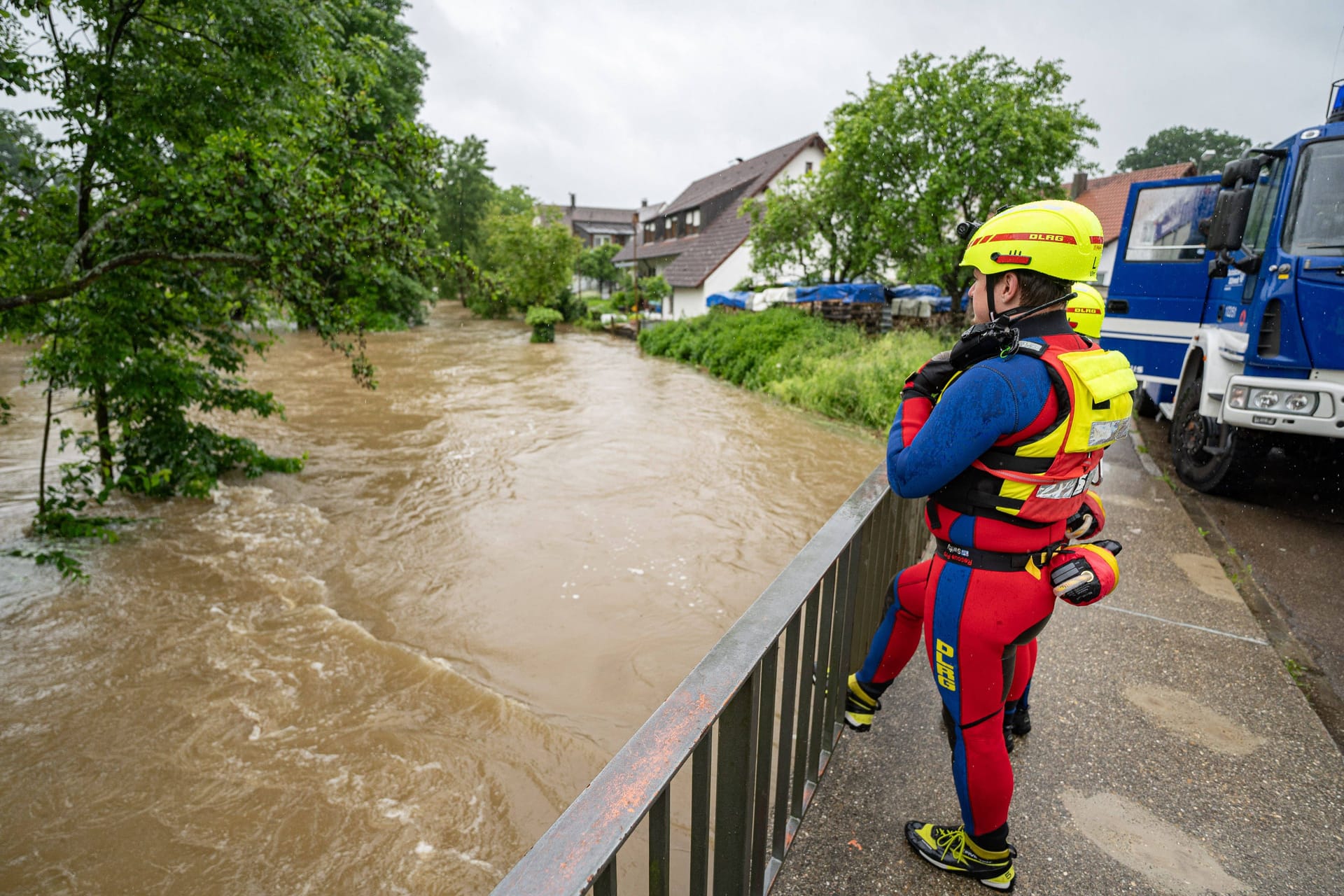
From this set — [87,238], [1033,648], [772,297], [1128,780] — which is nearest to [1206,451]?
[1128,780]

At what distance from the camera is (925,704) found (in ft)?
9.71

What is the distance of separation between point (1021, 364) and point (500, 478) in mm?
8365

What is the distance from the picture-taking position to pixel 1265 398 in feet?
16.9

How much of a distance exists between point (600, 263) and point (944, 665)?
5058cm

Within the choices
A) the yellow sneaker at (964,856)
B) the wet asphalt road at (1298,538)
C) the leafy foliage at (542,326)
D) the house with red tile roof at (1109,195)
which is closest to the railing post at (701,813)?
the yellow sneaker at (964,856)

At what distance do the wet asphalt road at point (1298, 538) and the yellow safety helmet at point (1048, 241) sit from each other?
3124 millimetres

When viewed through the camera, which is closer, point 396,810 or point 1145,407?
point 396,810

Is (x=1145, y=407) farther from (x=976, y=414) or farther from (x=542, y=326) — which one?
(x=542, y=326)

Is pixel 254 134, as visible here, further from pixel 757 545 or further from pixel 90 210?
pixel 757 545

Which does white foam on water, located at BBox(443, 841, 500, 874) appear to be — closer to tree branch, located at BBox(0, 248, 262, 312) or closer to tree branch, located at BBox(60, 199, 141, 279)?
tree branch, located at BBox(0, 248, 262, 312)

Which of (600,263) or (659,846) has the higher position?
(600,263)

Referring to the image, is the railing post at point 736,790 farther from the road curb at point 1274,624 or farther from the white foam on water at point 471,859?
the road curb at point 1274,624

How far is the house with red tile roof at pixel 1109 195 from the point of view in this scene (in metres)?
29.8

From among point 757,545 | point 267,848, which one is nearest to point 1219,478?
point 757,545
